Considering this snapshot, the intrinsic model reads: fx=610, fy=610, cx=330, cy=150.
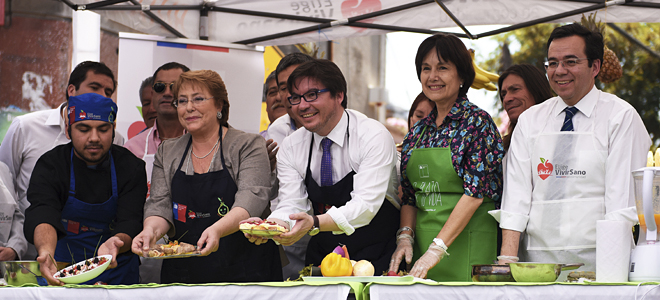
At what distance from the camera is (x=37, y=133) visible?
3.81 m

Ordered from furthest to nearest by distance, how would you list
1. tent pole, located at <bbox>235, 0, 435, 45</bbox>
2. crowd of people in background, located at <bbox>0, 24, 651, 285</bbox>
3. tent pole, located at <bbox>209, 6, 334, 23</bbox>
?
tent pole, located at <bbox>209, 6, 334, 23</bbox> < tent pole, located at <bbox>235, 0, 435, 45</bbox> < crowd of people in background, located at <bbox>0, 24, 651, 285</bbox>

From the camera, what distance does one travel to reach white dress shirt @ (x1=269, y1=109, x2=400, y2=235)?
2.73 meters

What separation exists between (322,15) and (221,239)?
2.35 meters

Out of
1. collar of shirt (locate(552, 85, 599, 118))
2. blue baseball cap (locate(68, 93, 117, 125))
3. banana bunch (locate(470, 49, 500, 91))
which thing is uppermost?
banana bunch (locate(470, 49, 500, 91))

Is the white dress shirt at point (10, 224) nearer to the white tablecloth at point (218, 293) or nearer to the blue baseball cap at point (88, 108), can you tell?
the blue baseball cap at point (88, 108)

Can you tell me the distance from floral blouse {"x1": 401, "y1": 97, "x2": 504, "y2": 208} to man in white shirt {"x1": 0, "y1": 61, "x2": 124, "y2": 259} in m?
2.19

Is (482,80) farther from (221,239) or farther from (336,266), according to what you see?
(336,266)

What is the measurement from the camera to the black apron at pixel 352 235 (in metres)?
2.90

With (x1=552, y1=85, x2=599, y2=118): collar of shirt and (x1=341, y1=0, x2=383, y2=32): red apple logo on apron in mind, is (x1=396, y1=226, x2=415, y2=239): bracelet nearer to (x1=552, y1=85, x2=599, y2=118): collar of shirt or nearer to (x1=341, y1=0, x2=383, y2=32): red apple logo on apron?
(x1=552, y1=85, x2=599, y2=118): collar of shirt

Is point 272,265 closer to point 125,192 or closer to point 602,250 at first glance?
point 125,192

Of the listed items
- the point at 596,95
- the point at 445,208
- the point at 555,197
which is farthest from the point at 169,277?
the point at 596,95

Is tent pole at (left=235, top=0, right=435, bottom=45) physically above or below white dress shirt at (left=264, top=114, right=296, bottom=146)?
above

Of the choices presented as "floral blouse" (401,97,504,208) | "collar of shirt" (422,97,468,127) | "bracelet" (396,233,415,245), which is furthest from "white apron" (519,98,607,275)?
"bracelet" (396,233,415,245)

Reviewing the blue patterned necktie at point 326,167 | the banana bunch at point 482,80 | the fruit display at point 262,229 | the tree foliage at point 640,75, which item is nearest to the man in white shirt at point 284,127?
the blue patterned necktie at point 326,167
